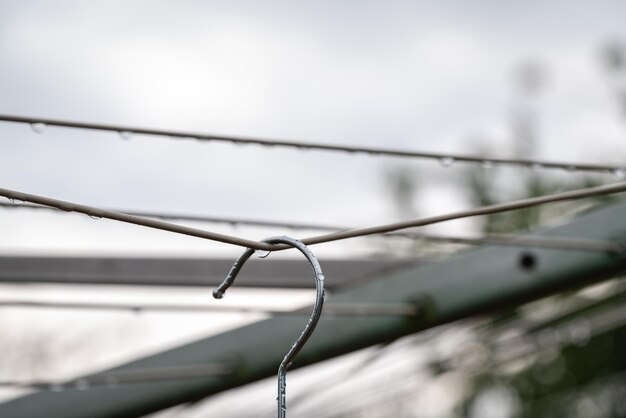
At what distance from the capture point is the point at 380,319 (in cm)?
253

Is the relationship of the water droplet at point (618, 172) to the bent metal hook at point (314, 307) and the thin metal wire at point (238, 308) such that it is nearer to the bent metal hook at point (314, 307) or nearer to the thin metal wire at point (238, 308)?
the thin metal wire at point (238, 308)

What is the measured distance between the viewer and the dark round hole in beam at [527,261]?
2.45 m

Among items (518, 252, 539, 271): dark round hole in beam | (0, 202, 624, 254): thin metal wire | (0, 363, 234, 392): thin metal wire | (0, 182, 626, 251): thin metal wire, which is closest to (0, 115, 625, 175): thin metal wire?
(0, 202, 624, 254): thin metal wire

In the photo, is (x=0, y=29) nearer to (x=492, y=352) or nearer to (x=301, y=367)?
(x=301, y=367)

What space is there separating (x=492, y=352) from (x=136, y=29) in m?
2.32

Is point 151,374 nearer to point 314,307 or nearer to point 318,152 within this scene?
point 318,152

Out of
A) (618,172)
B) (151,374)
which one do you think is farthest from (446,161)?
(151,374)

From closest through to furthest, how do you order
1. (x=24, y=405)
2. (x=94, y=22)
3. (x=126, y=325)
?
(x=24, y=405), (x=94, y=22), (x=126, y=325)

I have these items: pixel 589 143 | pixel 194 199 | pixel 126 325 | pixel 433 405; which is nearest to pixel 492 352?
pixel 194 199

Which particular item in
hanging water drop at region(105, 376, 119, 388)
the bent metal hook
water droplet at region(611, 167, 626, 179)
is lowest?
the bent metal hook

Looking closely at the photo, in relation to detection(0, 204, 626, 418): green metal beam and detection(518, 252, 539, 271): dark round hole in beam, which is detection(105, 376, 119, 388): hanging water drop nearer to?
detection(0, 204, 626, 418): green metal beam

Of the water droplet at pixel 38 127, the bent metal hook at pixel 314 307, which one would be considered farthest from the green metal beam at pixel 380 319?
the bent metal hook at pixel 314 307

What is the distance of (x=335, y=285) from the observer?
2771 mm

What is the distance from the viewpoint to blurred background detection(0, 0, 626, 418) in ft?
10.3
